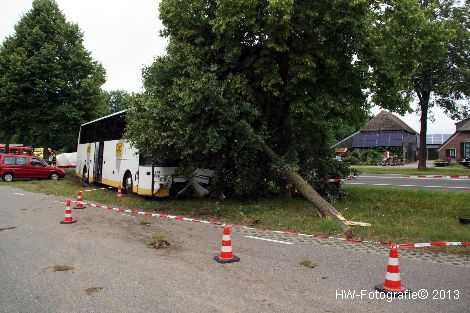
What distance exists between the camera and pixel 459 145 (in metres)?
59.3

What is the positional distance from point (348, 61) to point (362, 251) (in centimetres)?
699

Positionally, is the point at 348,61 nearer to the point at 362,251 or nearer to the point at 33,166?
the point at 362,251

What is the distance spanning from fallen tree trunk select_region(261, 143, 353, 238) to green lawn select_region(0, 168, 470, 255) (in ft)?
0.88

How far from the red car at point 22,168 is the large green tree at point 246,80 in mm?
15004

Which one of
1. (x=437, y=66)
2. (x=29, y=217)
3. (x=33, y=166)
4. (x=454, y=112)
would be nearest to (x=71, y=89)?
(x=33, y=166)

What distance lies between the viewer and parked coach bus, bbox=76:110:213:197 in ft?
50.6

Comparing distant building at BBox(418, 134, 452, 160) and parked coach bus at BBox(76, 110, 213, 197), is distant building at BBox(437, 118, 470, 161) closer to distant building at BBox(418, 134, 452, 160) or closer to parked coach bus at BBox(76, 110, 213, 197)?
distant building at BBox(418, 134, 452, 160)

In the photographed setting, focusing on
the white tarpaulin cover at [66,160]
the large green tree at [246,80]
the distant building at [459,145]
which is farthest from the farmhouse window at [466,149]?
the white tarpaulin cover at [66,160]

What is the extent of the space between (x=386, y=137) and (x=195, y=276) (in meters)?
55.5

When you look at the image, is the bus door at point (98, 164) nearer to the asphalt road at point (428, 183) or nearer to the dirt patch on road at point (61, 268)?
the asphalt road at point (428, 183)

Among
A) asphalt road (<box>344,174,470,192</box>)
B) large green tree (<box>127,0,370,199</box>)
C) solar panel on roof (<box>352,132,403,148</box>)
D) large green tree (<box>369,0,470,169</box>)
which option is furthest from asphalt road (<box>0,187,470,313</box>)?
solar panel on roof (<box>352,132,403,148</box>)

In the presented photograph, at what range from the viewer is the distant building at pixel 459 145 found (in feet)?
190

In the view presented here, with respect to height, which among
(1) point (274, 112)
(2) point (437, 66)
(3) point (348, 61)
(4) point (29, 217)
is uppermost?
(2) point (437, 66)

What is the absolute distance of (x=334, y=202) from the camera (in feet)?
49.6
